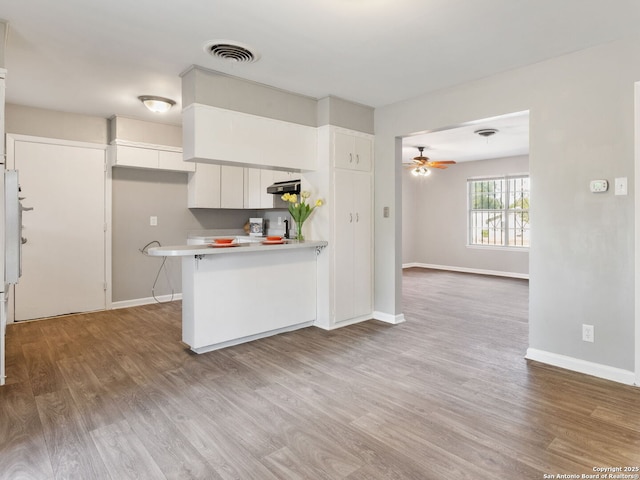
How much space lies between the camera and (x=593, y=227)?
9.35 feet

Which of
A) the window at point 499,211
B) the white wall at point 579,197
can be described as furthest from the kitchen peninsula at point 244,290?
the window at point 499,211

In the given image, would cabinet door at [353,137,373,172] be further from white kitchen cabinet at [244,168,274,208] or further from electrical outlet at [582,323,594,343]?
electrical outlet at [582,323,594,343]

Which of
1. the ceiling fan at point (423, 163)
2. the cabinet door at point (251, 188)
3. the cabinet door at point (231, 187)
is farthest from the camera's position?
the ceiling fan at point (423, 163)

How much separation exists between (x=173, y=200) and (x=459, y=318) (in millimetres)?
4176

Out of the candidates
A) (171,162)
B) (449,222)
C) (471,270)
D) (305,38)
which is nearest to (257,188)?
(171,162)

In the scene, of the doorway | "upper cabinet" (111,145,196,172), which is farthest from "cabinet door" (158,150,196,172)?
the doorway

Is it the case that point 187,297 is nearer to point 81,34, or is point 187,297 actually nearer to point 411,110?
point 81,34

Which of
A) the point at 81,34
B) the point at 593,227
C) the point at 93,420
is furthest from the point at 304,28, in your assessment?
the point at 93,420

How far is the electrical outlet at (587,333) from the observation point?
287 centimetres

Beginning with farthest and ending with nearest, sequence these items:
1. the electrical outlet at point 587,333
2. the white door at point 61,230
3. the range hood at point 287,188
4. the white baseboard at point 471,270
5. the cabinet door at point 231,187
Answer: the white baseboard at point 471,270 < the cabinet door at point 231,187 < the range hood at point 287,188 < the white door at point 61,230 < the electrical outlet at point 587,333

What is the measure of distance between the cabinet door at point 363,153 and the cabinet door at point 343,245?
0.60 ft

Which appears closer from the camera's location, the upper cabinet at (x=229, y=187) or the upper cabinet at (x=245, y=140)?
the upper cabinet at (x=245, y=140)

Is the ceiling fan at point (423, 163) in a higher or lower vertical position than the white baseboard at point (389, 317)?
higher

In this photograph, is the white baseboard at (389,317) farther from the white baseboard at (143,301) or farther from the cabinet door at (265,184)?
the white baseboard at (143,301)
